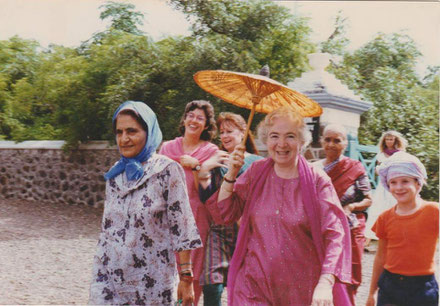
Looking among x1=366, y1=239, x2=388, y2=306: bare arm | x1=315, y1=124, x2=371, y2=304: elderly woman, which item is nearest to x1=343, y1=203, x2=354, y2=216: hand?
x1=315, y1=124, x2=371, y2=304: elderly woman

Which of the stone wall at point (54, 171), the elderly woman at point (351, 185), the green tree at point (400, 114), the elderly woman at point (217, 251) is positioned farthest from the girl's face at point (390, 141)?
the stone wall at point (54, 171)

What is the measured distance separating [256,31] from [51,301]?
666 cm

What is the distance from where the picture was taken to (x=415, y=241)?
3.31 m

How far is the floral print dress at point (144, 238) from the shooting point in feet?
9.29

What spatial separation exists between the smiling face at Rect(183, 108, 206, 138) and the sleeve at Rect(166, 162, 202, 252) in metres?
1.69

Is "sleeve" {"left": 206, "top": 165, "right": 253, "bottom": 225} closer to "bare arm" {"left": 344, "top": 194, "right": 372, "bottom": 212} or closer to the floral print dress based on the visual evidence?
the floral print dress

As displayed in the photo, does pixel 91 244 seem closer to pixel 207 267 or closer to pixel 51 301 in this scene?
pixel 51 301

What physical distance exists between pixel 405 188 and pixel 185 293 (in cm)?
153

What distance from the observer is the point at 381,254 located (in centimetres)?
356

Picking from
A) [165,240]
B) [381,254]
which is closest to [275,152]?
[165,240]

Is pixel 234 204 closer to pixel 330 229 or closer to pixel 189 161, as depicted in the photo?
pixel 330 229

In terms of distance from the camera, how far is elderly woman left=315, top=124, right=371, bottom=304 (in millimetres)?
4539

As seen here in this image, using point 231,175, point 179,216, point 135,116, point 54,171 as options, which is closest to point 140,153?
point 135,116

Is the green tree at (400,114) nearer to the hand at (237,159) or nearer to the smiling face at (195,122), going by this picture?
the smiling face at (195,122)
